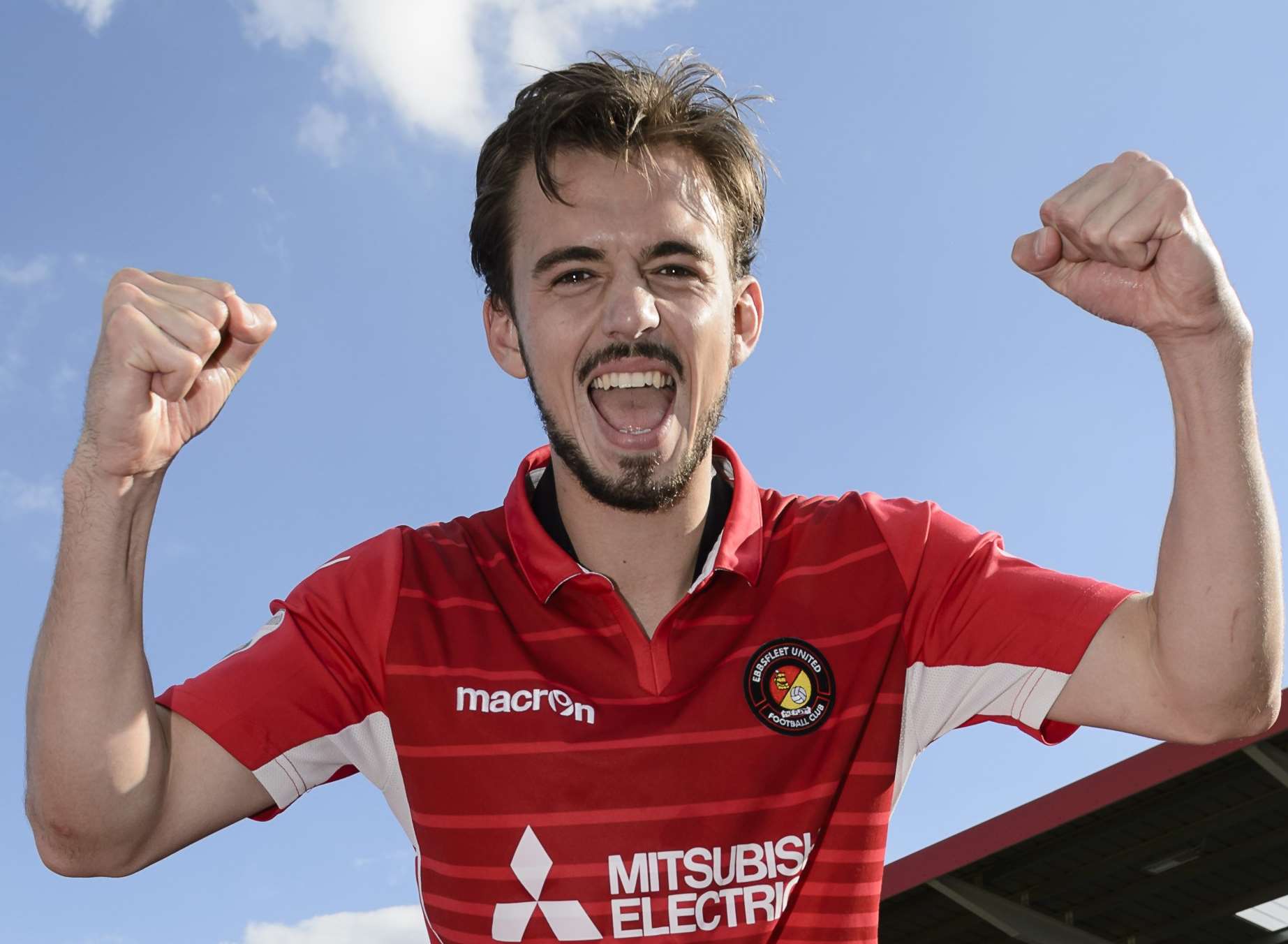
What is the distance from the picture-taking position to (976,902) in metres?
10.8

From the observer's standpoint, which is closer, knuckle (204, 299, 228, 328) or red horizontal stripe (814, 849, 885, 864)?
knuckle (204, 299, 228, 328)

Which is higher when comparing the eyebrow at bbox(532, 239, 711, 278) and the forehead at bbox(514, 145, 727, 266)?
the forehead at bbox(514, 145, 727, 266)

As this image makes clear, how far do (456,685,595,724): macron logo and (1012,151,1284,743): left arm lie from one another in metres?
1.06

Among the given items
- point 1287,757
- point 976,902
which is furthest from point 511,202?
point 976,902

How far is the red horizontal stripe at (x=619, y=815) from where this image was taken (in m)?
2.53

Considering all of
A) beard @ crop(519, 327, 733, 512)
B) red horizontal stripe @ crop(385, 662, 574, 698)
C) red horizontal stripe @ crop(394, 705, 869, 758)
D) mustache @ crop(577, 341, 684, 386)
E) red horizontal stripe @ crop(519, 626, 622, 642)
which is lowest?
red horizontal stripe @ crop(394, 705, 869, 758)

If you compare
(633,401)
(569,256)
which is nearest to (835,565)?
(633,401)

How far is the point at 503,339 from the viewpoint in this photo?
341 centimetres

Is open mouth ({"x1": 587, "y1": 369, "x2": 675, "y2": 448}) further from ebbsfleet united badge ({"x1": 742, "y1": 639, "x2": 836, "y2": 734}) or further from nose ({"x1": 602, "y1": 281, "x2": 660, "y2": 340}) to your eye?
ebbsfleet united badge ({"x1": 742, "y1": 639, "x2": 836, "y2": 734})

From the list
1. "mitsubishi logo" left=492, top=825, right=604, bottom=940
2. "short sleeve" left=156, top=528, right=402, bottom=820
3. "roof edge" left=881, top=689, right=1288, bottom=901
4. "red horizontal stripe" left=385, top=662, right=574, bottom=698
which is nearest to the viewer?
"mitsubishi logo" left=492, top=825, right=604, bottom=940

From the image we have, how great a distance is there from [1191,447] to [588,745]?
122cm

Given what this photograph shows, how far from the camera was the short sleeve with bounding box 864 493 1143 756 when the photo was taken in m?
2.63

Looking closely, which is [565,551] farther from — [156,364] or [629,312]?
[156,364]

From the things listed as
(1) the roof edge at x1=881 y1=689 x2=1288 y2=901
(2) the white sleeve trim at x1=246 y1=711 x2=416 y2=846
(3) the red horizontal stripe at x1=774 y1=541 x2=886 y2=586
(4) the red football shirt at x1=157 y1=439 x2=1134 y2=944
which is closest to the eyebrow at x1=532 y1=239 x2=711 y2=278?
(4) the red football shirt at x1=157 y1=439 x2=1134 y2=944
